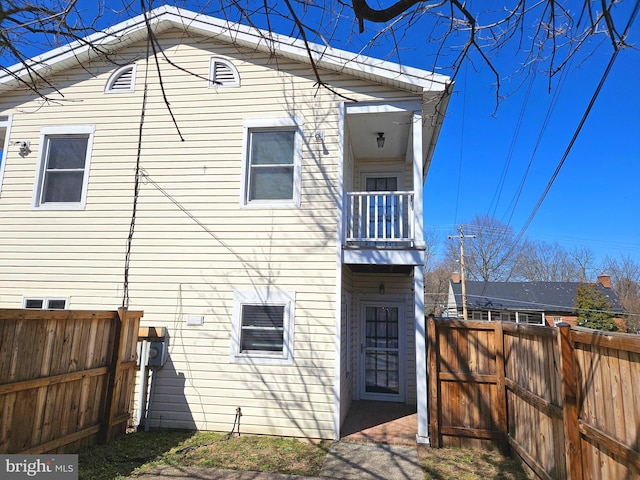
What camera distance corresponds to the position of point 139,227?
22.0 feet

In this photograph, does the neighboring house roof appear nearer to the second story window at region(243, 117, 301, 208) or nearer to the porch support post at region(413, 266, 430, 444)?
the porch support post at region(413, 266, 430, 444)

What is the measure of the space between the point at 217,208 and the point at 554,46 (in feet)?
16.8

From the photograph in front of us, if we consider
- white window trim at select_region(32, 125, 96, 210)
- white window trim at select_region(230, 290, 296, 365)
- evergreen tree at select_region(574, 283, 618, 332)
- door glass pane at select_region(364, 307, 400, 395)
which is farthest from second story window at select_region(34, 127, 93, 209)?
evergreen tree at select_region(574, 283, 618, 332)

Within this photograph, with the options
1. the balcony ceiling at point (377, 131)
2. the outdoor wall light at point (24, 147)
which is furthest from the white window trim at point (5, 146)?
the balcony ceiling at point (377, 131)

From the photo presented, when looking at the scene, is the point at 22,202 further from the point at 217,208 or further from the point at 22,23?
the point at 22,23

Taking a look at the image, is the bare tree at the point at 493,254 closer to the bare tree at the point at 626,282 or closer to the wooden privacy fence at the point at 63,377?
the bare tree at the point at 626,282

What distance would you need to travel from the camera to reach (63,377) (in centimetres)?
459

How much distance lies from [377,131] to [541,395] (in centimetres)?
519

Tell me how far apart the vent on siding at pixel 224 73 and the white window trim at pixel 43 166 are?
2.43 m

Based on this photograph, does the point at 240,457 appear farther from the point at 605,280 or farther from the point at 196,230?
the point at 605,280

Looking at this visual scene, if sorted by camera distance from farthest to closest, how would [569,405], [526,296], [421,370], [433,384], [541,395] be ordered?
1. [526,296]
2. [421,370]
3. [433,384]
4. [541,395]
5. [569,405]

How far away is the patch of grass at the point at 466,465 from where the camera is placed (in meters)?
4.54

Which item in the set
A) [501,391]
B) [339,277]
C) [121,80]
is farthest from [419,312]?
[121,80]

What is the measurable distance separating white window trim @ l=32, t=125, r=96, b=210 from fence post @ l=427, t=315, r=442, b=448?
6292 mm
